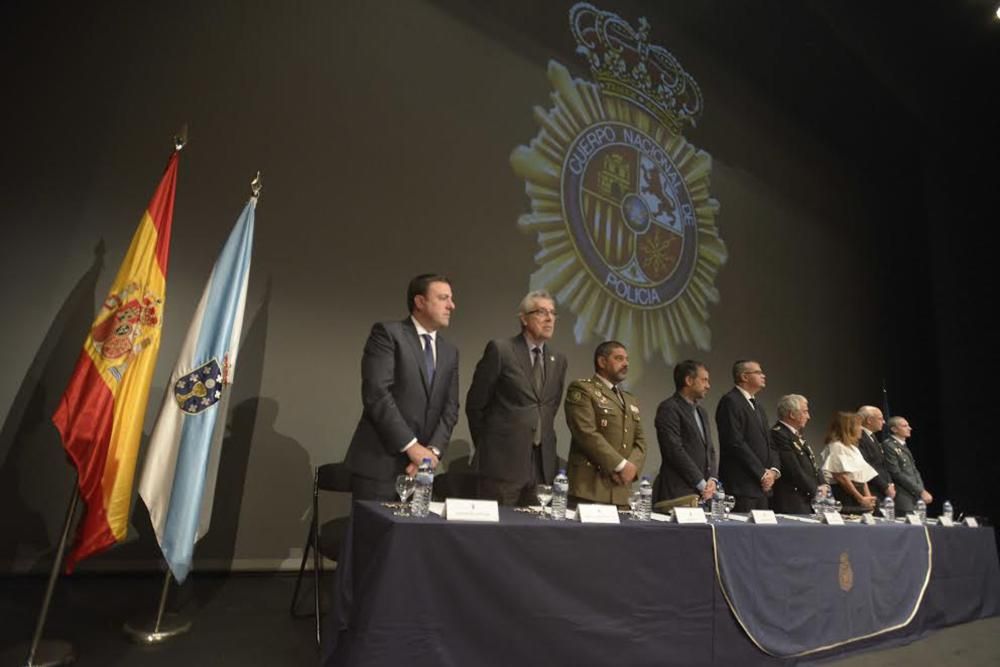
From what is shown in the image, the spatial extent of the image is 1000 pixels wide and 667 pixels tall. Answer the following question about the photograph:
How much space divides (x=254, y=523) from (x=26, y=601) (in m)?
0.97

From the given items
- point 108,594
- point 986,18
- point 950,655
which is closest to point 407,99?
point 108,594

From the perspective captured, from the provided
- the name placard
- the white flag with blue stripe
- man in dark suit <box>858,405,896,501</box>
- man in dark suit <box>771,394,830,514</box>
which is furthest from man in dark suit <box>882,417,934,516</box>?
the white flag with blue stripe

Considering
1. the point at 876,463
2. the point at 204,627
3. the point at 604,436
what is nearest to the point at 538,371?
the point at 604,436

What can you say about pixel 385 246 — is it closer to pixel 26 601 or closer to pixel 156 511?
pixel 156 511

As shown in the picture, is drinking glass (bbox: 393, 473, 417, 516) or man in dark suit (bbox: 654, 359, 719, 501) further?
man in dark suit (bbox: 654, 359, 719, 501)

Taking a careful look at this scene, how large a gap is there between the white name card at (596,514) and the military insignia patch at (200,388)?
1494mm

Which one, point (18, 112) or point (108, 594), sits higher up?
point (18, 112)

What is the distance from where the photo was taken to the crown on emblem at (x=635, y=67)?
4988 millimetres

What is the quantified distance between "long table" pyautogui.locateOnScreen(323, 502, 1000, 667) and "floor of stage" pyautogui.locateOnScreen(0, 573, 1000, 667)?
1.17 ft

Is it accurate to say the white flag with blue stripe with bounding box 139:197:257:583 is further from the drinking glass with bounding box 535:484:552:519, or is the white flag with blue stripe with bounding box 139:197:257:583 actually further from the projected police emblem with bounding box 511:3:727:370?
the projected police emblem with bounding box 511:3:727:370

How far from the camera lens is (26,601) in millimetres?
2357

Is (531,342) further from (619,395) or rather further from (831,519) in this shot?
(831,519)

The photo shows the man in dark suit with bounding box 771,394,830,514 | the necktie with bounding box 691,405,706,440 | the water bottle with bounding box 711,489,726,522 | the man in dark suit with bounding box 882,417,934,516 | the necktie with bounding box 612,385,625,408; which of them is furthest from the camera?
the man in dark suit with bounding box 882,417,934,516

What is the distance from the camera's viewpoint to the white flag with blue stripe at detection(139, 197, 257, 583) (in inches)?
87.8
